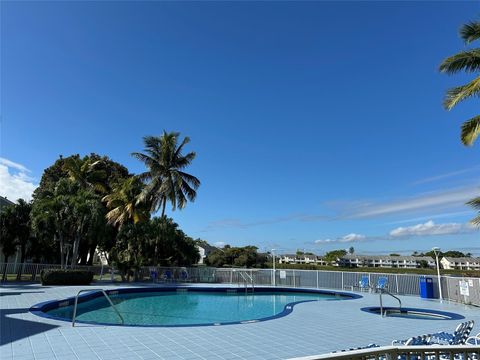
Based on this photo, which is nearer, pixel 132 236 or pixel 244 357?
pixel 244 357

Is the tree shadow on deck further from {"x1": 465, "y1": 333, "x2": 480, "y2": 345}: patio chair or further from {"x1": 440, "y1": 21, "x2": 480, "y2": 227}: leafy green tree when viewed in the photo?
{"x1": 440, "y1": 21, "x2": 480, "y2": 227}: leafy green tree

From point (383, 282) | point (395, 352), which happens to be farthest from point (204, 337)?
point (383, 282)

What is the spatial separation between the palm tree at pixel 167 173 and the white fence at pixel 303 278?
4908mm

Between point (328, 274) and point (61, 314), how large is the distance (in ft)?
48.1

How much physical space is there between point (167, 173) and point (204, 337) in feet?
61.9

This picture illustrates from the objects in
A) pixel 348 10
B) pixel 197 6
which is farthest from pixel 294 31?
pixel 197 6

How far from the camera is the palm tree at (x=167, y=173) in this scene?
988 inches

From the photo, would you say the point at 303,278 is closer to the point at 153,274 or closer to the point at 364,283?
the point at 364,283

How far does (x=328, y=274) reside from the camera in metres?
20.8

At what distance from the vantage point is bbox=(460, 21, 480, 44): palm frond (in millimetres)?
10844

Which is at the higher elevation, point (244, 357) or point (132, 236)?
point (132, 236)

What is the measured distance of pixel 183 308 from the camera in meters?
14.3

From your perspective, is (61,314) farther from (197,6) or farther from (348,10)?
(348,10)

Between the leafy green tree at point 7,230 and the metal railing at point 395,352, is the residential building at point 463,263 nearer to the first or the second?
the leafy green tree at point 7,230
